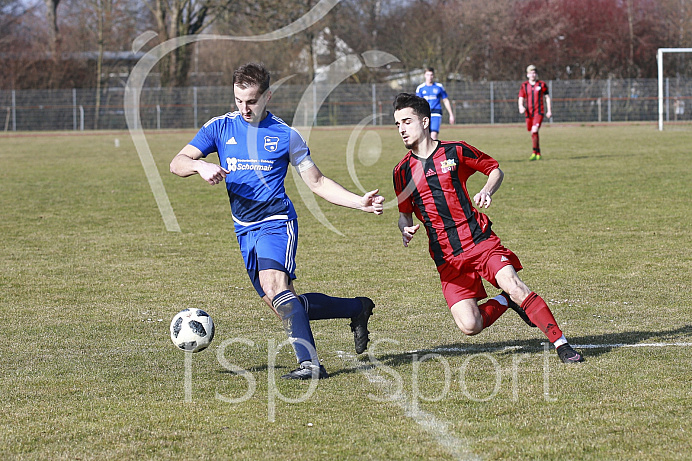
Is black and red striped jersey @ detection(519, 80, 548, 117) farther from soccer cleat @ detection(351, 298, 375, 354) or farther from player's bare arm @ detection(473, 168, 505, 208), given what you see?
soccer cleat @ detection(351, 298, 375, 354)

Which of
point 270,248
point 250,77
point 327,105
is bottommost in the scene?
point 270,248

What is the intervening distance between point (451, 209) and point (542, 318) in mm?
885

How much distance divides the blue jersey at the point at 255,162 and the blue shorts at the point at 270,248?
0.05 metres

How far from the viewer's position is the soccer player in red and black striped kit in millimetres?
5340

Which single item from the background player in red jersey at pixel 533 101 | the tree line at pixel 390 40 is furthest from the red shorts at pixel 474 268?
the tree line at pixel 390 40

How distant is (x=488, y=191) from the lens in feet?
A: 17.0

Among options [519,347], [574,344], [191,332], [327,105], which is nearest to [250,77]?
[191,332]

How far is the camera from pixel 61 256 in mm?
9328

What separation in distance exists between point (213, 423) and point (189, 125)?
3996cm

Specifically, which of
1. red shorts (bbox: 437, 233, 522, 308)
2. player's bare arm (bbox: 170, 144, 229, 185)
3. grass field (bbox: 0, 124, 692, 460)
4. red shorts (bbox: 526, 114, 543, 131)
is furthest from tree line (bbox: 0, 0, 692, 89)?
red shorts (bbox: 437, 233, 522, 308)

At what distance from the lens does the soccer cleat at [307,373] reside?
4.80m

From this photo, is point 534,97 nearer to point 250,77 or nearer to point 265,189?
point 265,189

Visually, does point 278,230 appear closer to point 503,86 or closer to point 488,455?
point 488,455

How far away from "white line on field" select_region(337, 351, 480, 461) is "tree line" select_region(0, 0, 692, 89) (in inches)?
1598
